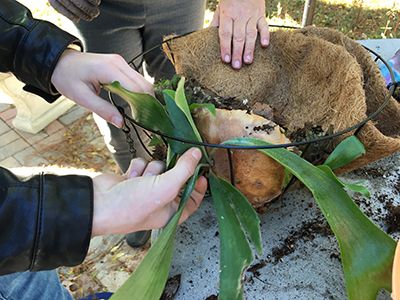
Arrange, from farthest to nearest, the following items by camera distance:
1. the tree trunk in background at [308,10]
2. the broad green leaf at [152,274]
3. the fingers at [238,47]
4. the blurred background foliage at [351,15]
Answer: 1. the blurred background foliage at [351,15]
2. the tree trunk in background at [308,10]
3. the fingers at [238,47]
4. the broad green leaf at [152,274]

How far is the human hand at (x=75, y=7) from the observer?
105 centimetres

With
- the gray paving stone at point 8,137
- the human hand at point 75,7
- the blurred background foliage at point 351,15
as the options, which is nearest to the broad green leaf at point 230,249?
the human hand at point 75,7

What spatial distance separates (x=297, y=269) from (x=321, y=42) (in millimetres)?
446

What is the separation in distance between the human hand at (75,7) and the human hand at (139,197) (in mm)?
483

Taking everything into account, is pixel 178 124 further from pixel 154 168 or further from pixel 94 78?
pixel 94 78

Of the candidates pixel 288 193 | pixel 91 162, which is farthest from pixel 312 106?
pixel 91 162

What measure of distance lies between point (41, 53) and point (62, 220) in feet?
1.31

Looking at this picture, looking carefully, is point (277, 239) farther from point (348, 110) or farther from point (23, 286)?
point (23, 286)

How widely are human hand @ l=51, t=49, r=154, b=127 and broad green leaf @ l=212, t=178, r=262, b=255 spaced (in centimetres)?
24

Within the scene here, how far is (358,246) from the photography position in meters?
0.66

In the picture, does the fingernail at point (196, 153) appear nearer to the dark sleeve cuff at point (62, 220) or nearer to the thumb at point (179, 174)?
the thumb at point (179, 174)

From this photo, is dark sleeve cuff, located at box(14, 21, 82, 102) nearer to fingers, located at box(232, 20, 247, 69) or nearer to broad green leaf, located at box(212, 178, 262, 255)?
fingers, located at box(232, 20, 247, 69)

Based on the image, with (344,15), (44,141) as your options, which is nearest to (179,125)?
(44,141)

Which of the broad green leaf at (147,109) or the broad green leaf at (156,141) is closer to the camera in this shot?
the broad green leaf at (147,109)
